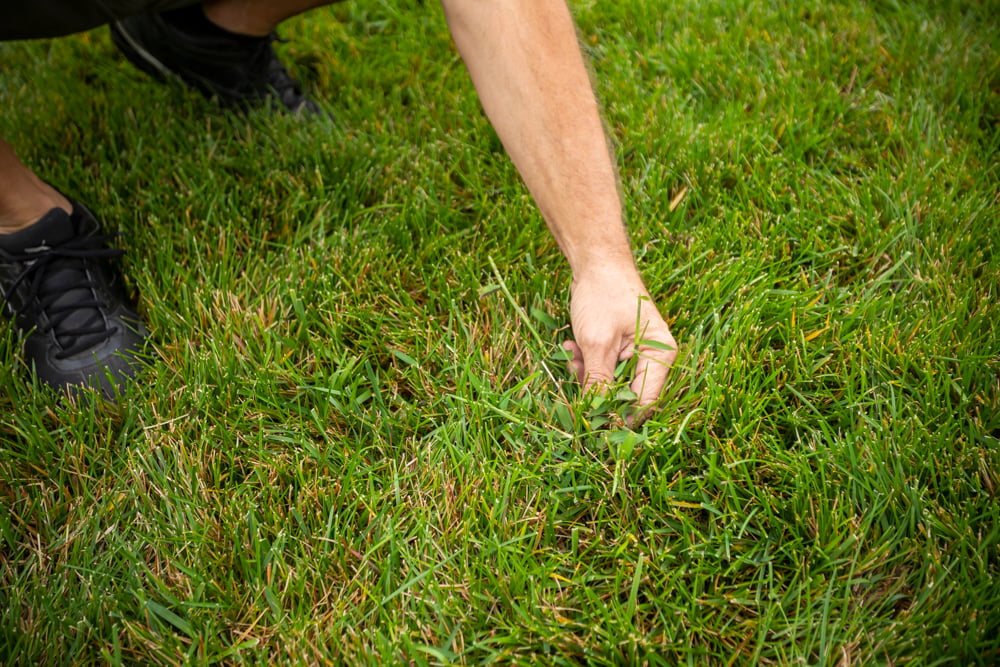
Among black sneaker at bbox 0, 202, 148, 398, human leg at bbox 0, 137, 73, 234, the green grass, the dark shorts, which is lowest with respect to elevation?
the green grass

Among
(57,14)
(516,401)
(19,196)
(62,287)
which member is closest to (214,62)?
(57,14)

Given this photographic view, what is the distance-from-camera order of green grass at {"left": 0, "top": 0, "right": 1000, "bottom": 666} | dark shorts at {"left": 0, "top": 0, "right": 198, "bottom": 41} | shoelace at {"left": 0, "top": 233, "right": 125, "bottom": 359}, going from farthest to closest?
1. shoelace at {"left": 0, "top": 233, "right": 125, "bottom": 359}
2. dark shorts at {"left": 0, "top": 0, "right": 198, "bottom": 41}
3. green grass at {"left": 0, "top": 0, "right": 1000, "bottom": 666}

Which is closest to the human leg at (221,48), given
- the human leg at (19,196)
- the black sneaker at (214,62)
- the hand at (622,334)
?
the black sneaker at (214,62)

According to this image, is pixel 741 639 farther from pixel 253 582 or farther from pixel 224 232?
pixel 224 232

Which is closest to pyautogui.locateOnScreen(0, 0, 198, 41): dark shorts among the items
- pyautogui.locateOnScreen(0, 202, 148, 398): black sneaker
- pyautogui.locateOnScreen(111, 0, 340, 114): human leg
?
pyautogui.locateOnScreen(0, 202, 148, 398): black sneaker

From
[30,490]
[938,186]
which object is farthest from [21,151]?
[938,186]

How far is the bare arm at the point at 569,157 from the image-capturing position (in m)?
1.30

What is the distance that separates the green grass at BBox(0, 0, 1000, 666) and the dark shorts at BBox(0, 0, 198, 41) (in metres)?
0.45

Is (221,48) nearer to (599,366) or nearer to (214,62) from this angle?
(214,62)

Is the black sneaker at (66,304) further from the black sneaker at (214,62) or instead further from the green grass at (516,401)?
the black sneaker at (214,62)

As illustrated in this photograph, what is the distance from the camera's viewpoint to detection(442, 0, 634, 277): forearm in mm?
1301

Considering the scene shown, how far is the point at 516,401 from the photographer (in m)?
1.42

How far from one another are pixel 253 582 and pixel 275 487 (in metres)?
0.17

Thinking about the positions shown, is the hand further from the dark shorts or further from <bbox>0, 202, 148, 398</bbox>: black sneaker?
the dark shorts
